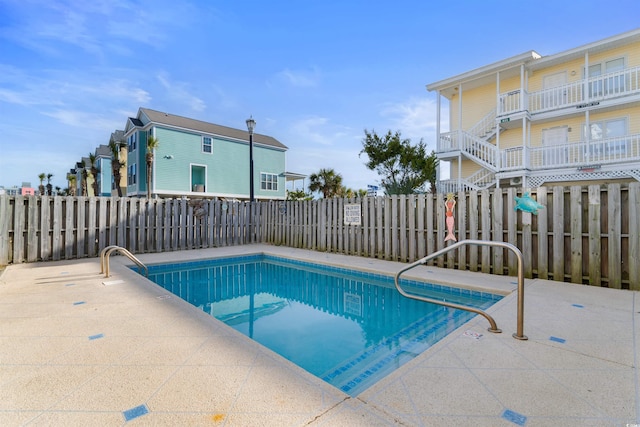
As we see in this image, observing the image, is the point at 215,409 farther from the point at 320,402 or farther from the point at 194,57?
the point at 194,57

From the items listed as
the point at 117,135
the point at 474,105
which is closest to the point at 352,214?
the point at 474,105

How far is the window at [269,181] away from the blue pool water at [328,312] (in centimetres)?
1676

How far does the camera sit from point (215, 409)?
2004mm

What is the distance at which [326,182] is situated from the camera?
87.4ft

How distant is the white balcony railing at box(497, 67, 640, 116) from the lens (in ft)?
39.9

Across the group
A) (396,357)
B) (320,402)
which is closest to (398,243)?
(396,357)

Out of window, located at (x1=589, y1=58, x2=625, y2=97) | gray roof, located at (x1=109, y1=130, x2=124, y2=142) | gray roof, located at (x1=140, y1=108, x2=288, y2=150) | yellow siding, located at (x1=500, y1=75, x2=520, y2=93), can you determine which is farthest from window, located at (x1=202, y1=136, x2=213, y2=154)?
window, located at (x1=589, y1=58, x2=625, y2=97)

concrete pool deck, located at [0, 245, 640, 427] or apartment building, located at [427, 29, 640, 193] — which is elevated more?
apartment building, located at [427, 29, 640, 193]

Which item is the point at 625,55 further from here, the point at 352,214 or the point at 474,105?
the point at 352,214

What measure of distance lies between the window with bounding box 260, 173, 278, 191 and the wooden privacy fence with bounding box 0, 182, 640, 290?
12.1 m

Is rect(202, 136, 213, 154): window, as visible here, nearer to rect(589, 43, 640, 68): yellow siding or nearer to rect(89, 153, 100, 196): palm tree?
rect(89, 153, 100, 196): palm tree

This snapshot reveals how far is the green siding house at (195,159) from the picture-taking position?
20.4m

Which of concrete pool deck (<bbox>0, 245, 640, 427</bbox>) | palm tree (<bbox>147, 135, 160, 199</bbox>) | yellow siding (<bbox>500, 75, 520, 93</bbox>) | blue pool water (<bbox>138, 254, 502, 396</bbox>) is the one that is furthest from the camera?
palm tree (<bbox>147, 135, 160, 199</bbox>)

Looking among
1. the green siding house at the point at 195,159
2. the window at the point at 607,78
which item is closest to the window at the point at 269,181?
the green siding house at the point at 195,159
